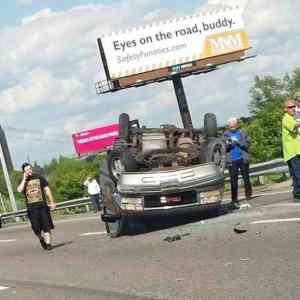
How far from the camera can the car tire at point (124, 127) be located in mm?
13356

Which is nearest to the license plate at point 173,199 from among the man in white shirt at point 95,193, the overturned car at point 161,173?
the overturned car at point 161,173

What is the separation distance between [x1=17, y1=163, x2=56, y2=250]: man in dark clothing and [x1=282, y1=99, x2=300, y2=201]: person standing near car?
4001 mm

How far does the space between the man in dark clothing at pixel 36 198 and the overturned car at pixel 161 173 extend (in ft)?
3.15

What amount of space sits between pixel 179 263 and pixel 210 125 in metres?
4.60

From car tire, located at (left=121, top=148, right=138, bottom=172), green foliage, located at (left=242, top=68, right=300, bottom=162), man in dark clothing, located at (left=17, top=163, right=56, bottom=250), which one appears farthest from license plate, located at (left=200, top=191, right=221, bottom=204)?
green foliage, located at (left=242, top=68, right=300, bottom=162)

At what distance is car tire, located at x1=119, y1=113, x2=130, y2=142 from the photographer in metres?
13.4

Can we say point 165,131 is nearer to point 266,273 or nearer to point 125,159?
point 125,159

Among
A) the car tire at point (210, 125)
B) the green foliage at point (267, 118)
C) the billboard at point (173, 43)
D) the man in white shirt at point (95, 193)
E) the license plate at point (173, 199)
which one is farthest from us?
the green foliage at point (267, 118)

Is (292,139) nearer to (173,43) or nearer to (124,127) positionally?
(124,127)

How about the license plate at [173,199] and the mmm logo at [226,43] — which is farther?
the mmm logo at [226,43]

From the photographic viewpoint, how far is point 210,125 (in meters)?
13.2

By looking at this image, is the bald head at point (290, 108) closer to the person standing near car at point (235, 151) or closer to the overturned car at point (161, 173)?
the overturned car at point (161, 173)

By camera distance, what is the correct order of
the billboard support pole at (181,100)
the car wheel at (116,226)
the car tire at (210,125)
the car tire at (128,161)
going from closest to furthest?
the car tire at (128,161) < the car wheel at (116,226) < the car tire at (210,125) < the billboard support pole at (181,100)

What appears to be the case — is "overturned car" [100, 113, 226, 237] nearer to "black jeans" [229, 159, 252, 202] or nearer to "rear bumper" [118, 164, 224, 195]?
"rear bumper" [118, 164, 224, 195]
